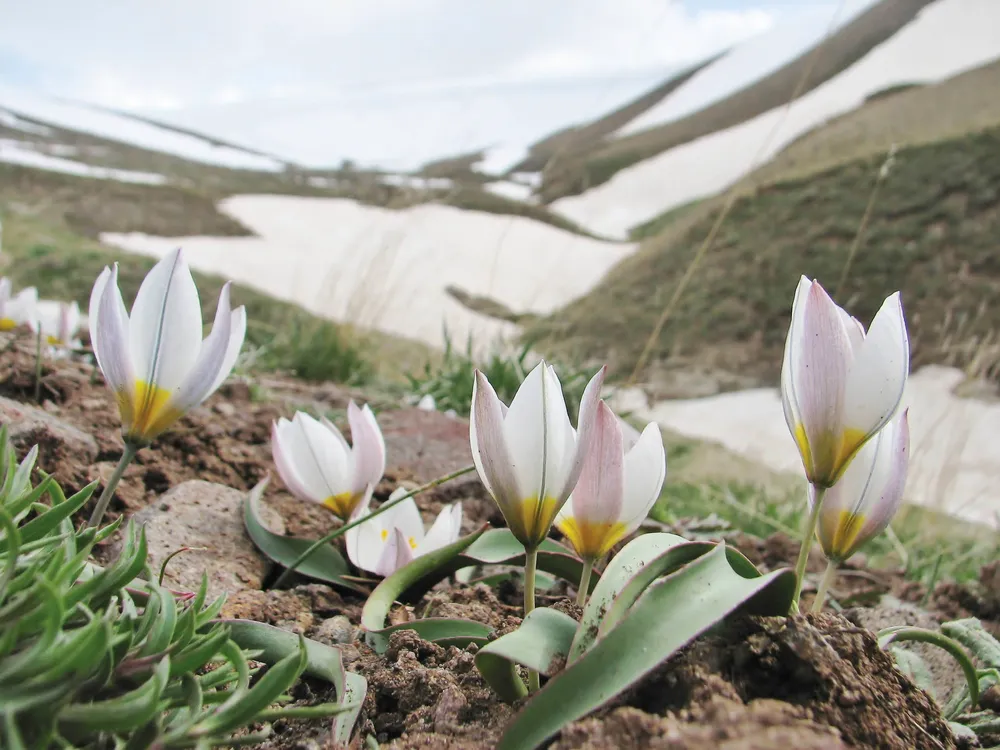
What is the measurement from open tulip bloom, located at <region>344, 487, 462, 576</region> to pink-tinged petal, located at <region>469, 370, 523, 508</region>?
13.0 inches

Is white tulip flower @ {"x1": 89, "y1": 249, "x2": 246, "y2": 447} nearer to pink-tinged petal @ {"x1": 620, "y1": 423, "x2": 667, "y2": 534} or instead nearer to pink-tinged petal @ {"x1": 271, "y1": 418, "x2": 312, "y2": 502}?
pink-tinged petal @ {"x1": 271, "y1": 418, "x2": 312, "y2": 502}

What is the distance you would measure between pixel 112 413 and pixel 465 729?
123cm

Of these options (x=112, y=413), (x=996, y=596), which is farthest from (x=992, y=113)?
(x=112, y=413)

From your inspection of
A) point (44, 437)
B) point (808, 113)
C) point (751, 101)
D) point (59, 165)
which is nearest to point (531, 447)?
point (44, 437)

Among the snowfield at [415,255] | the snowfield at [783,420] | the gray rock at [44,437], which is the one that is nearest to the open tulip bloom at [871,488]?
the gray rock at [44,437]

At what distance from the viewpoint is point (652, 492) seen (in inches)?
34.5

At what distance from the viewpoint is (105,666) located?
0.62 m

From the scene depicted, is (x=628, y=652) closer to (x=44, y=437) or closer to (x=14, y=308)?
(x=44, y=437)

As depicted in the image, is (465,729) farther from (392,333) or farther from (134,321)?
(392,333)

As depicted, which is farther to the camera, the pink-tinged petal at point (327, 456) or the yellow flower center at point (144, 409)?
the pink-tinged petal at point (327, 456)

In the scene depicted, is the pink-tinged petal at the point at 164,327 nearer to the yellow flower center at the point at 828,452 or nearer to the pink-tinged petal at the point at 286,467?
the pink-tinged petal at the point at 286,467

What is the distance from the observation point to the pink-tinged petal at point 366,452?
1.22 metres

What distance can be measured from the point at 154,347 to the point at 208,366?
62 mm

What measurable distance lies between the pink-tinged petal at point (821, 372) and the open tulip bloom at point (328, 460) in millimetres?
633
